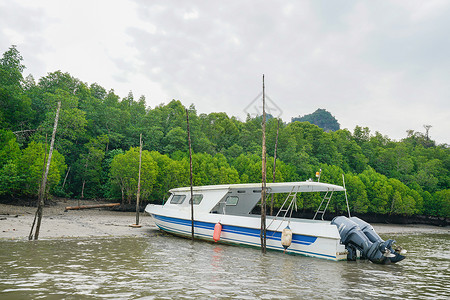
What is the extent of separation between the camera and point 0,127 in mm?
41250

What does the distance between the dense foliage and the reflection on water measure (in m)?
25.4

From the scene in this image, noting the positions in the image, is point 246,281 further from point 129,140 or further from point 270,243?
point 129,140

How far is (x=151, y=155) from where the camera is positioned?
4541 cm

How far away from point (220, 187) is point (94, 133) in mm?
44401

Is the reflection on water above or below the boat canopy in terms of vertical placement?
below

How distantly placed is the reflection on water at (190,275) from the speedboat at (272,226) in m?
0.58

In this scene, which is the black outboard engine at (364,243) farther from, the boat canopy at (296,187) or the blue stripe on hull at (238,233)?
the boat canopy at (296,187)

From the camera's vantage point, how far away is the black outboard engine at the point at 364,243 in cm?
1277

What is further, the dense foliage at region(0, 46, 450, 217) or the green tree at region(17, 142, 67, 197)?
the dense foliage at region(0, 46, 450, 217)

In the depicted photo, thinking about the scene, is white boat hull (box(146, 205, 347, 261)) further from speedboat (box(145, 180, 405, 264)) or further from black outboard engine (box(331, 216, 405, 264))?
black outboard engine (box(331, 216, 405, 264))

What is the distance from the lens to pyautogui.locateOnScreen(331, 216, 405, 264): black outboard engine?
1277 cm

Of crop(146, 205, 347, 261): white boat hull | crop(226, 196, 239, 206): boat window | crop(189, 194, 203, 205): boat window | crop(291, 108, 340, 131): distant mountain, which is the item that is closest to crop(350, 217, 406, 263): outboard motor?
crop(146, 205, 347, 261): white boat hull

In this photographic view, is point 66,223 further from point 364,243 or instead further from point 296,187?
point 364,243

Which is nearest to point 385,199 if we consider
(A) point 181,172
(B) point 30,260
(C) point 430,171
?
(C) point 430,171
